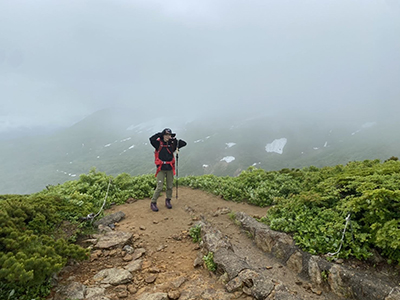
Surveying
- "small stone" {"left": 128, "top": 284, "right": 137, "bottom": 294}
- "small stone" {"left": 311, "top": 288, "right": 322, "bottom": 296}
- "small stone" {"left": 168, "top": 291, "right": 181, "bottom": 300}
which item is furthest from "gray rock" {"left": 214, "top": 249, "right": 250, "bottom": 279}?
"small stone" {"left": 128, "top": 284, "right": 137, "bottom": 294}

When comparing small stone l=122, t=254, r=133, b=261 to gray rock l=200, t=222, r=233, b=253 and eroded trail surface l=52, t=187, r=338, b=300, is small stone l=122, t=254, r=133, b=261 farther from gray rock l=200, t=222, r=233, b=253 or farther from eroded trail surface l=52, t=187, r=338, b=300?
gray rock l=200, t=222, r=233, b=253

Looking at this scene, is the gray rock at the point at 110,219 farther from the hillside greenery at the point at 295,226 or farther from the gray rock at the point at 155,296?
the gray rock at the point at 155,296

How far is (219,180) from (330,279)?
10.8 m

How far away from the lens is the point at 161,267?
6.56m

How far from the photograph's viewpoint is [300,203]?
787 cm

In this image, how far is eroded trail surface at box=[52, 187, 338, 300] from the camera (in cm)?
520

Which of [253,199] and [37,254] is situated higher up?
[37,254]

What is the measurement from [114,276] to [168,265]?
1.53m

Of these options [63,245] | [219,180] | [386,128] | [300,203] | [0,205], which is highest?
[0,205]

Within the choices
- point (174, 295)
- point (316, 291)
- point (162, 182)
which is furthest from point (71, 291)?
point (162, 182)

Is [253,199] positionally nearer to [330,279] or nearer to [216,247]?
[216,247]

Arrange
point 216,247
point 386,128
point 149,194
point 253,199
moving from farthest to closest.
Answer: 1. point 386,128
2. point 149,194
3. point 253,199
4. point 216,247

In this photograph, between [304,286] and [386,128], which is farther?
[386,128]

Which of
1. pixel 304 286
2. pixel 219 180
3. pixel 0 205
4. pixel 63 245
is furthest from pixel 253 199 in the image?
pixel 0 205
